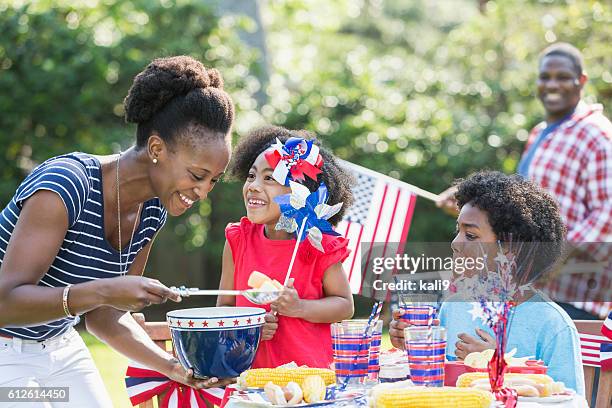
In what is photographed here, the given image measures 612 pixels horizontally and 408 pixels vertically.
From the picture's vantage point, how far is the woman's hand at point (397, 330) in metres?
3.29

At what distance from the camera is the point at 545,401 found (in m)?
2.55

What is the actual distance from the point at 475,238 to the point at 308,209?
68 centimetres

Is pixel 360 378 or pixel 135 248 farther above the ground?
pixel 135 248

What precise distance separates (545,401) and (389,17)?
23.3 m

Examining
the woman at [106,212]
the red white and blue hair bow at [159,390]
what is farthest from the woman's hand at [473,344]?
the red white and blue hair bow at [159,390]

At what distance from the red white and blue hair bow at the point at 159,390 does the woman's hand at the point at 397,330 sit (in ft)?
2.67

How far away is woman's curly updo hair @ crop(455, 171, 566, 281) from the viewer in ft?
11.4

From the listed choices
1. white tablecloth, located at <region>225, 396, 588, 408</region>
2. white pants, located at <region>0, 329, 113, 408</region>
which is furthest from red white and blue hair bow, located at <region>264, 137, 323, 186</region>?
white tablecloth, located at <region>225, 396, 588, 408</region>

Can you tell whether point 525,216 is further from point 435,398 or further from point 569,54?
point 569,54

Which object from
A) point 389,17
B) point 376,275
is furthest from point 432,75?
point 389,17

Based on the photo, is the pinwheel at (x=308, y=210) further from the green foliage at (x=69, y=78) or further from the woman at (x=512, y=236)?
the green foliage at (x=69, y=78)

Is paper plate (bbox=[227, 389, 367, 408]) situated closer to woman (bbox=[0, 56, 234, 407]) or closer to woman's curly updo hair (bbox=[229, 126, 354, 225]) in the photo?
woman (bbox=[0, 56, 234, 407])

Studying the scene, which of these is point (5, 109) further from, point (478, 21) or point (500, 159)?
point (478, 21)

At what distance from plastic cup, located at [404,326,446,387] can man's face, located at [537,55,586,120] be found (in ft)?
10.6
